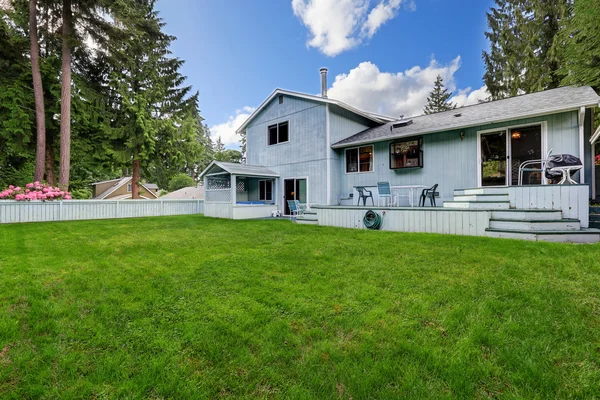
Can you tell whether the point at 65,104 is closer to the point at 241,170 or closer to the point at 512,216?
the point at 241,170

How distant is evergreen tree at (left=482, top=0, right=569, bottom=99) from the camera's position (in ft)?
49.5

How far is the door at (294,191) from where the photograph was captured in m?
12.2

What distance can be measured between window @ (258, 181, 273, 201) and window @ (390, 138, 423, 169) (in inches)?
247

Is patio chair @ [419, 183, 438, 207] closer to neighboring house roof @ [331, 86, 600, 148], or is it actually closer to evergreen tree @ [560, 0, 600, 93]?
neighboring house roof @ [331, 86, 600, 148]

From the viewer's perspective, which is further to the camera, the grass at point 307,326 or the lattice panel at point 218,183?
the lattice panel at point 218,183

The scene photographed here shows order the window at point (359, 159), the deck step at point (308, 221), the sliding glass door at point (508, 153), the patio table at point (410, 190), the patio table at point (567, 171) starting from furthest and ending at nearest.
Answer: the window at point (359, 159) → the patio table at point (410, 190) → the deck step at point (308, 221) → the sliding glass door at point (508, 153) → the patio table at point (567, 171)

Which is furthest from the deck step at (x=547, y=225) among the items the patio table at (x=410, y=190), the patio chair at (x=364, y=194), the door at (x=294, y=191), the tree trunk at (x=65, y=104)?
the tree trunk at (x=65, y=104)

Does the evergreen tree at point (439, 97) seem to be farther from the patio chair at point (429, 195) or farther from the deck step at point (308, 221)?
the deck step at point (308, 221)

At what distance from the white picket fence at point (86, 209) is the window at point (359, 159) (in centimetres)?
978

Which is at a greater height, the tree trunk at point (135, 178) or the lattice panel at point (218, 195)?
the tree trunk at point (135, 178)

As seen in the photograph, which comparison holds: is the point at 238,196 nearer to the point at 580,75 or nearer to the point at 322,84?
the point at 322,84

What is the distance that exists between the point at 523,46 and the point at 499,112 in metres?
13.0

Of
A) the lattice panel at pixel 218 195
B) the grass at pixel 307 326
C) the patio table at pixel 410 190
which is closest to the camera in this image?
the grass at pixel 307 326

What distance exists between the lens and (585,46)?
32.6 ft
